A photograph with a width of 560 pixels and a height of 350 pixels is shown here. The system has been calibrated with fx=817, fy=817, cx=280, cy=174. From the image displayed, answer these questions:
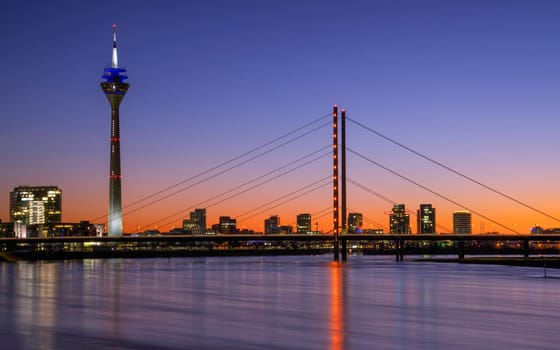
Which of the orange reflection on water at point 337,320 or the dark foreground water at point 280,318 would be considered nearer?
the orange reflection on water at point 337,320

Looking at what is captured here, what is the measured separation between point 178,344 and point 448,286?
30958 millimetres

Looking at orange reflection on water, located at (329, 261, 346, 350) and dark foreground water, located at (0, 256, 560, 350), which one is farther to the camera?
dark foreground water, located at (0, 256, 560, 350)

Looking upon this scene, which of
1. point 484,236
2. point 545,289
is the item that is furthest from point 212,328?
point 484,236

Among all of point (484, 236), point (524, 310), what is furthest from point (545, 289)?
point (484, 236)

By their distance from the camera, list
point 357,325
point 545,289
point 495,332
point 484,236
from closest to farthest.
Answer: point 495,332
point 357,325
point 545,289
point 484,236

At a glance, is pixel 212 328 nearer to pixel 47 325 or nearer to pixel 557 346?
pixel 47 325

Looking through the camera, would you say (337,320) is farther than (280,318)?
No

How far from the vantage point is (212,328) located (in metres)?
24.7

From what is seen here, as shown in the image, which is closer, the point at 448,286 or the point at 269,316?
the point at 269,316

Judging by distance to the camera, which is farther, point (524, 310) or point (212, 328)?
point (524, 310)

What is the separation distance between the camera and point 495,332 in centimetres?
2409

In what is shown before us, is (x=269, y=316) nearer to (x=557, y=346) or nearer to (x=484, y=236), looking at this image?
(x=557, y=346)

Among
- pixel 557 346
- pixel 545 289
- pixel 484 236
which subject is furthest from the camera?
pixel 484 236

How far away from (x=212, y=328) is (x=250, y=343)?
364 cm
